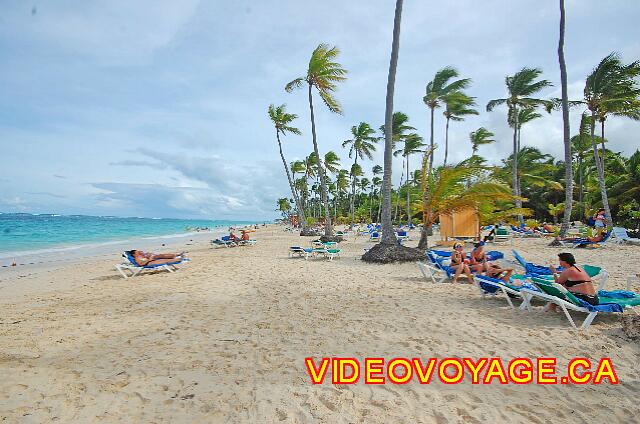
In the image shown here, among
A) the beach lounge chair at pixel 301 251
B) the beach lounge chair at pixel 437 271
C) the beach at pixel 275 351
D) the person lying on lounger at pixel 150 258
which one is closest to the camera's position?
the beach at pixel 275 351

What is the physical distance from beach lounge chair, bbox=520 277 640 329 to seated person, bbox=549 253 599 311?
117mm

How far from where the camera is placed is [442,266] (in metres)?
8.19

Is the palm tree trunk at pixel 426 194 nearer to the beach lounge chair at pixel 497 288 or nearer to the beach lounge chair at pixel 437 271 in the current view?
the beach lounge chair at pixel 437 271

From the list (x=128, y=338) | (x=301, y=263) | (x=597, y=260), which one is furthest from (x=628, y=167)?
(x=128, y=338)

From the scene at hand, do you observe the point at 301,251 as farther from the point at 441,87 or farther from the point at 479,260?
the point at 441,87

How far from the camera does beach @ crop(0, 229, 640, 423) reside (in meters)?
2.74

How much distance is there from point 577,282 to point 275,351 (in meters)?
4.25

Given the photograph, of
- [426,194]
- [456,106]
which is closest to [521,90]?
[456,106]

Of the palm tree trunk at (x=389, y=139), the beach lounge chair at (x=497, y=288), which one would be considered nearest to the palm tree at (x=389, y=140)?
the palm tree trunk at (x=389, y=139)

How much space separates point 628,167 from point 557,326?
2370 centimetres

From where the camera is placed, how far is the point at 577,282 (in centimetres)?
479

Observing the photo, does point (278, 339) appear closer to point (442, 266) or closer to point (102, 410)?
point (102, 410)

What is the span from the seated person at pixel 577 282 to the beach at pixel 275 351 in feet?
1.18

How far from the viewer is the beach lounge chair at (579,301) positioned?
434cm
